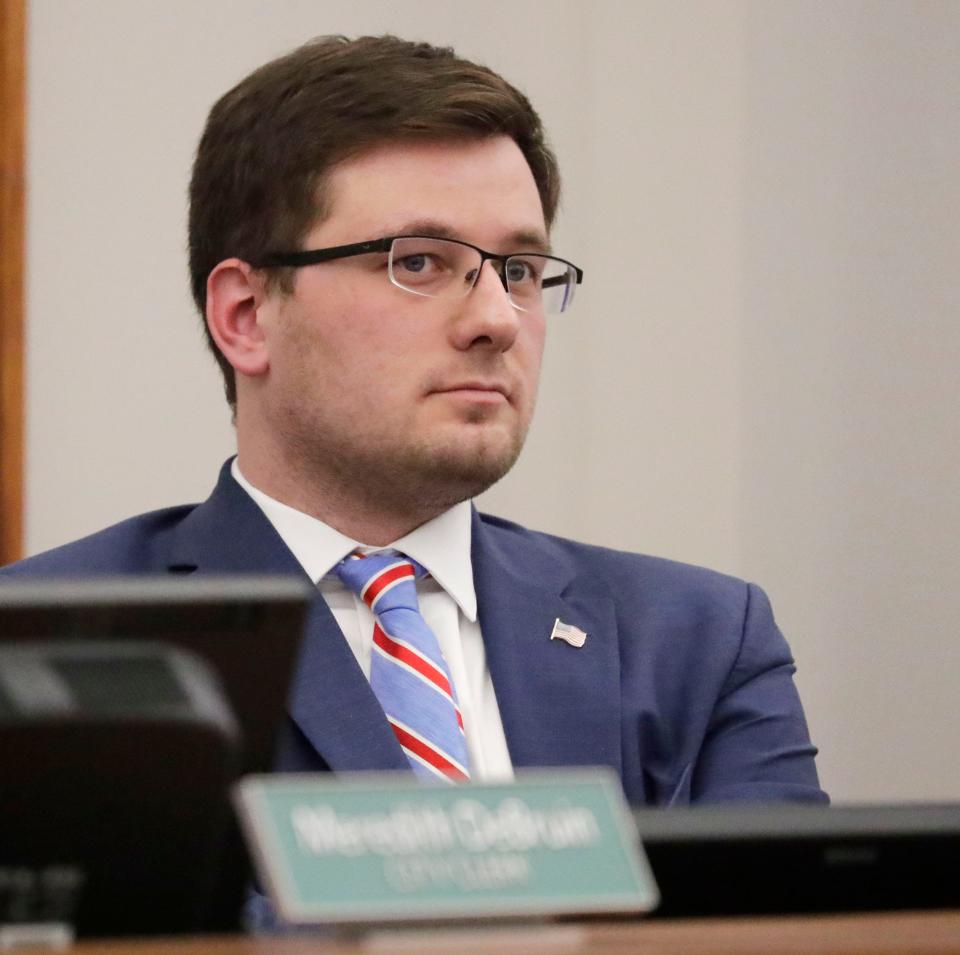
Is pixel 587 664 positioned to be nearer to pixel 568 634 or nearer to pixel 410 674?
pixel 568 634

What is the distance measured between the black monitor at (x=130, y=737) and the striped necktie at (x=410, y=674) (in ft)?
2.82

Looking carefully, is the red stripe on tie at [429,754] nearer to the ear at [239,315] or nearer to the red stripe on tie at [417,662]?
A: the red stripe on tie at [417,662]

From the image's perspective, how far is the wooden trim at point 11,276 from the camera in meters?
2.36

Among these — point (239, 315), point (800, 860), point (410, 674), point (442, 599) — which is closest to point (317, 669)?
point (410, 674)

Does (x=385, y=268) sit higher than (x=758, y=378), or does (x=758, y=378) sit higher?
(x=385, y=268)

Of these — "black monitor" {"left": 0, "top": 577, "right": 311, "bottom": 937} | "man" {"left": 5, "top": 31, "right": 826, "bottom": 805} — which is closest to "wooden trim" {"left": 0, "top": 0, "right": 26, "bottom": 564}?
"man" {"left": 5, "top": 31, "right": 826, "bottom": 805}

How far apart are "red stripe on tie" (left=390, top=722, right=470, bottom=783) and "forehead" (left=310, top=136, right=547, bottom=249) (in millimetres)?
562

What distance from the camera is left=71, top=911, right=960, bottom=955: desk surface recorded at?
711mm

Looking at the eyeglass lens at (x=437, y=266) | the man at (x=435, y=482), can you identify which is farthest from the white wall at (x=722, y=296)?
the eyeglass lens at (x=437, y=266)

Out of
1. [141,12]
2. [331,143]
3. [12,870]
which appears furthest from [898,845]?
[141,12]

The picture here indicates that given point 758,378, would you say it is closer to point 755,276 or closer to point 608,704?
point 755,276

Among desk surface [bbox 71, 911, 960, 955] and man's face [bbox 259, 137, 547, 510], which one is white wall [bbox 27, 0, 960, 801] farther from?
desk surface [bbox 71, 911, 960, 955]

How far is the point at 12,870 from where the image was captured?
29.4 inches

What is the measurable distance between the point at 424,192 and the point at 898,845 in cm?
A: 113
